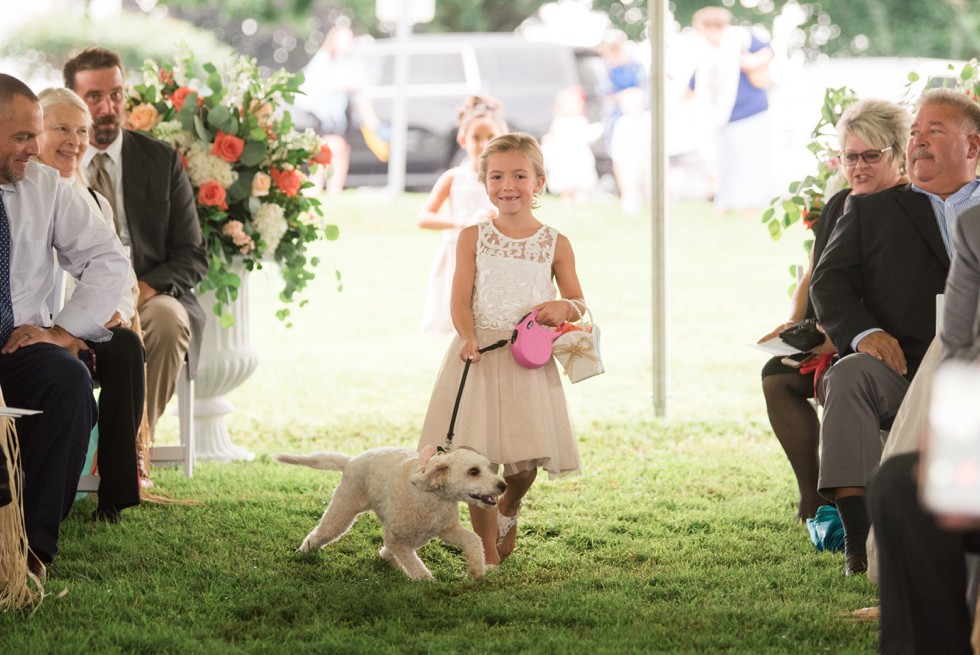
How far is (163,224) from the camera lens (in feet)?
16.9

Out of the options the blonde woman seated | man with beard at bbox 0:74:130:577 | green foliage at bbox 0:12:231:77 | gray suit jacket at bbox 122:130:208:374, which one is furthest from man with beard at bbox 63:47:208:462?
green foliage at bbox 0:12:231:77

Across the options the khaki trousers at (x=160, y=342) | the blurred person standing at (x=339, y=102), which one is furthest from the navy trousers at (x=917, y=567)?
the blurred person standing at (x=339, y=102)

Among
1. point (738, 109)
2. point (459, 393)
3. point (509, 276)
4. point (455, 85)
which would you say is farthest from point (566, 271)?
point (455, 85)

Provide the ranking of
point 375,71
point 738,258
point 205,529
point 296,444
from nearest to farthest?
point 205,529
point 296,444
point 738,258
point 375,71

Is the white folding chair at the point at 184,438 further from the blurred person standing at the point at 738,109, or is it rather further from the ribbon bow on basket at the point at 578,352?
the blurred person standing at the point at 738,109

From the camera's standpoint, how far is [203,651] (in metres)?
3.15

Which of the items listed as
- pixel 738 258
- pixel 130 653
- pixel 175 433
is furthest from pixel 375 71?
pixel 130 653

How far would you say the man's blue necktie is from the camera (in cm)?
388

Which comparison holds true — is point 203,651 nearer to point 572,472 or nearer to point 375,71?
point 572,472

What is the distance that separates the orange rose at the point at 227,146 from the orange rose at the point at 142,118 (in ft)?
0.91

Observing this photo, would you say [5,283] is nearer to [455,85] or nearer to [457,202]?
[457,202]

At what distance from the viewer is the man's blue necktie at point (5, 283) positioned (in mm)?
3875

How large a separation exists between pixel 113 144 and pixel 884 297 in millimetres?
2902

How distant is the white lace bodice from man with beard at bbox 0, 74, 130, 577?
110 centimetres
